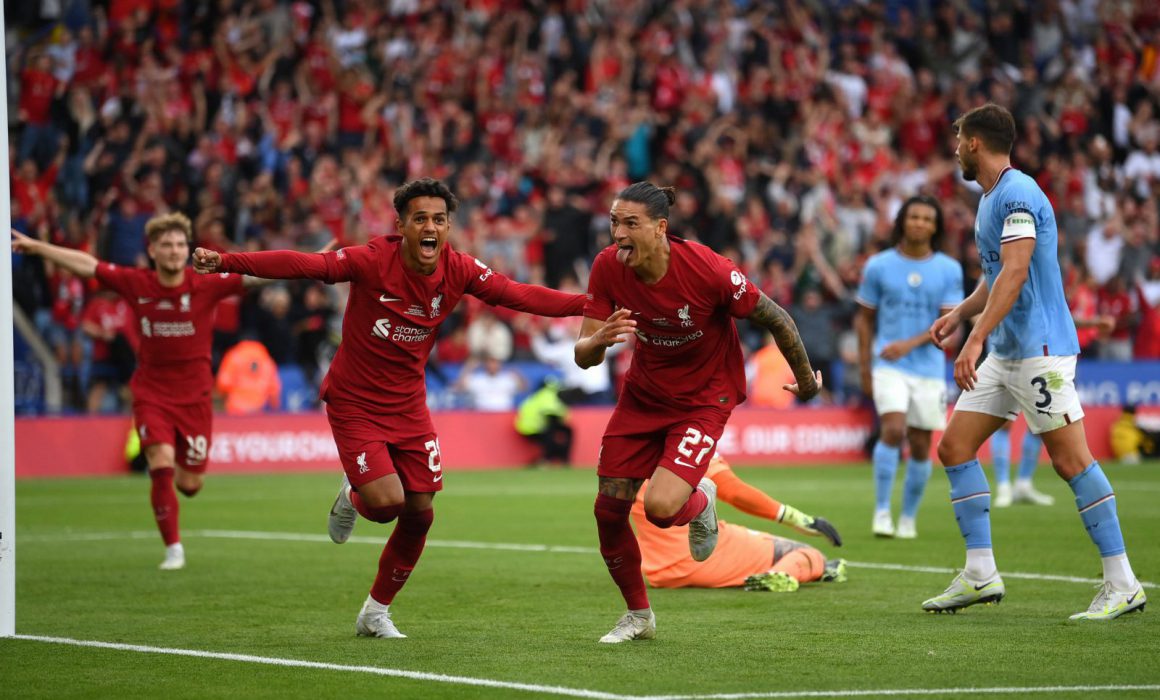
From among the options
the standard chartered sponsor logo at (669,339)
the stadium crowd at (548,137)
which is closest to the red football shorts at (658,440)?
the standard chartered sponsor logo at (669,339)

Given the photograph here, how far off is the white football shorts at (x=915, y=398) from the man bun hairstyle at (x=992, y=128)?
549cm

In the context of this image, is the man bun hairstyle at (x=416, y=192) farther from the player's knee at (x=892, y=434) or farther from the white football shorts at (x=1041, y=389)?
the player's knee at (x=892, y=434)

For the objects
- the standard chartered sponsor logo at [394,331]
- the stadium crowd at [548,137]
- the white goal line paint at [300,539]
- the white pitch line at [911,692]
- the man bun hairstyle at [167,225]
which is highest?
the stadium crowd at [548,137]

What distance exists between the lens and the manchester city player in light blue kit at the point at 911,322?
14211 mm

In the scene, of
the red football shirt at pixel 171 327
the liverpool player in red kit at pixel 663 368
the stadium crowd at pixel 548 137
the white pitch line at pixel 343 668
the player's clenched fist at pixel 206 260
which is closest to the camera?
the white pitch line at pixel 343 668

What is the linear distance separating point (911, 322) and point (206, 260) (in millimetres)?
7936

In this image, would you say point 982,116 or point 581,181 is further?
point 581,181

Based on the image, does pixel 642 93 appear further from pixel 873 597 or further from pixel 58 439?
pixel 873 597

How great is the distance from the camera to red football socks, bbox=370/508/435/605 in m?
8.86

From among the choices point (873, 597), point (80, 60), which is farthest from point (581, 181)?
point (873, 597)

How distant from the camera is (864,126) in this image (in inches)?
1172

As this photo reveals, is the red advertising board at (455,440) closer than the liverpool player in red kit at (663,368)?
No

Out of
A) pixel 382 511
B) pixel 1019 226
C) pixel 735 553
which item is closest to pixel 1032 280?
pixel 1019 226

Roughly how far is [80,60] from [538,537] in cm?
1420
